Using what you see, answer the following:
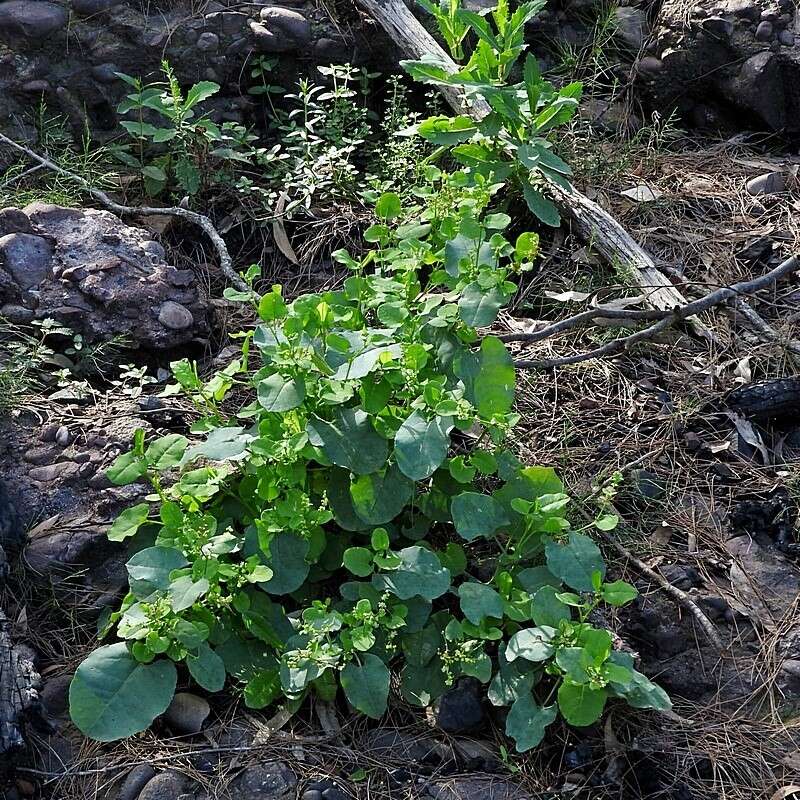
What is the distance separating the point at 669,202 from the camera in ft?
12.0

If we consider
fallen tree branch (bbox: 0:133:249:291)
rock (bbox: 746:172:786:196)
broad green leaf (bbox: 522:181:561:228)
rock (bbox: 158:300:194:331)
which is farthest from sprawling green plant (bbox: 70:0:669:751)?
rock (bbox: 746:172:786:196)

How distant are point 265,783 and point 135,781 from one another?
0.95ft

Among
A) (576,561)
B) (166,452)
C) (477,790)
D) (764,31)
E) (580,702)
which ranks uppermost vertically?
(764,31)

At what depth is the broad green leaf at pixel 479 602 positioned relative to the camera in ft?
7.44

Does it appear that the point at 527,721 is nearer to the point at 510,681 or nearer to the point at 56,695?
the point at 510,681

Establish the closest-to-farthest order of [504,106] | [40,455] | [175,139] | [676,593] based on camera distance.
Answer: [676,593] → [40,455] → [504,106] → [175,139]

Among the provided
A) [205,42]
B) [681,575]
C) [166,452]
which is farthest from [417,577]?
[205,42]

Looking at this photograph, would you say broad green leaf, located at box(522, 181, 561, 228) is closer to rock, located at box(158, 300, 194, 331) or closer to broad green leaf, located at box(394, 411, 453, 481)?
broad green leaf, located at box(394, 411, 453, 481)

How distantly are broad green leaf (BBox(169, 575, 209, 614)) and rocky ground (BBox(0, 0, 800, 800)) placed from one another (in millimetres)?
341

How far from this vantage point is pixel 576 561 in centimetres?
233

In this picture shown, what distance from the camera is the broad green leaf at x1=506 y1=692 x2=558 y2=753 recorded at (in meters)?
2.16

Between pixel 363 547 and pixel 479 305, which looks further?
pixel 363 547

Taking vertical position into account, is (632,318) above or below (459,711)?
above

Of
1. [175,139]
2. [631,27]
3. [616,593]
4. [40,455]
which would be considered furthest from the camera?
[631,27]
